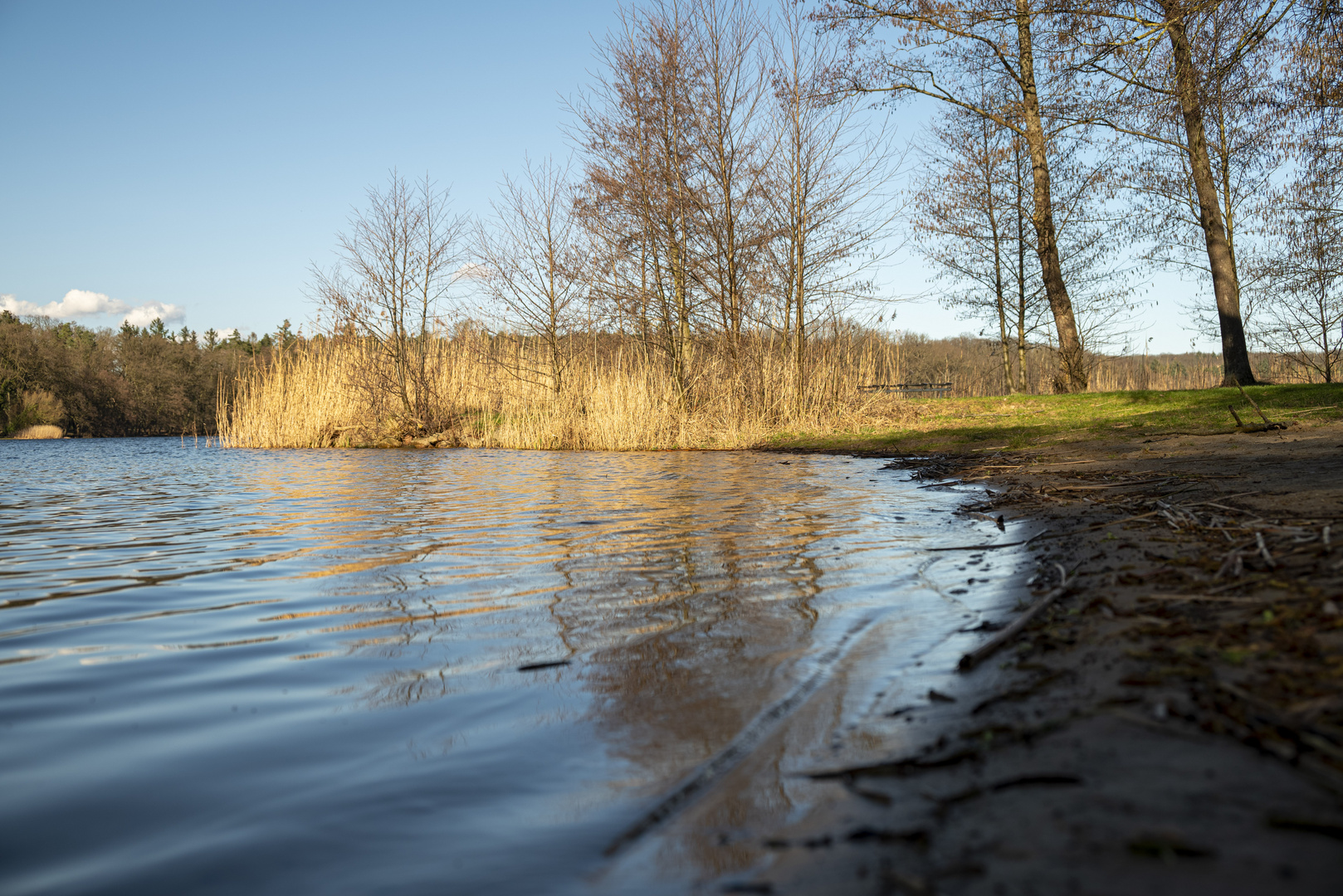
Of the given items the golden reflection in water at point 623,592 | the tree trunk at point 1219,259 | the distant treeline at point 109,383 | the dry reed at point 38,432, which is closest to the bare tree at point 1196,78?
the tree trunk at point 1219,259

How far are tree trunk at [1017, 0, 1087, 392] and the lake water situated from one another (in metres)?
11.4

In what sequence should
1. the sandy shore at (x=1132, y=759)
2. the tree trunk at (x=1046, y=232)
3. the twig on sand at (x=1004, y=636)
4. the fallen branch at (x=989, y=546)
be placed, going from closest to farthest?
the sandy shore at (x=1132, y=759) → the twig on sand at (x=1004, y=636) → the fallen branch at (x=989, y=546) → the tree trunk at (x=1046, y=232)

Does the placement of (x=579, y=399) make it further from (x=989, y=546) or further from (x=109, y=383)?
(x=109, y=383)

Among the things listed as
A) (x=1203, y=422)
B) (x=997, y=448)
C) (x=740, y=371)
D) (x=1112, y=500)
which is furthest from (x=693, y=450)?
(x=1112, y=500)

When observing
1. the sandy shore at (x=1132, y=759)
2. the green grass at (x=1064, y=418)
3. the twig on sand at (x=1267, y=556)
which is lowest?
the sandy shore at (x=1132, y=759)

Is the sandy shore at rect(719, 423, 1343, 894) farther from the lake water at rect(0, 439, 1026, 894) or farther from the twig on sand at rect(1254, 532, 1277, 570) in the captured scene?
the lake water at rect(0, 439, 1026, 894)

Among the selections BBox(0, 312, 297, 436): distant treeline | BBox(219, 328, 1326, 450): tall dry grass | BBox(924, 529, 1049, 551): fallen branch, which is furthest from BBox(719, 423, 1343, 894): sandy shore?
BBox(0, 312, 297, 436): distant treeline

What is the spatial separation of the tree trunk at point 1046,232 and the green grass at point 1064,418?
254cm

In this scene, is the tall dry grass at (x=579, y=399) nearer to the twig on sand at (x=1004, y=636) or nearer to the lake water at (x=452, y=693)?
the lake water at (x=452, y=693)

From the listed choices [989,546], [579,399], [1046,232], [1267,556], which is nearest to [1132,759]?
[1267,556]

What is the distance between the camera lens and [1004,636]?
7.88ft

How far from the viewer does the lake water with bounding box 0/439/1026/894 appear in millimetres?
1547

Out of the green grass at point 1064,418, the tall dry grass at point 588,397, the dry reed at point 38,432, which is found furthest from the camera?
the dry reed at point 38,432

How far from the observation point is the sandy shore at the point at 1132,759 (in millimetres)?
1208
